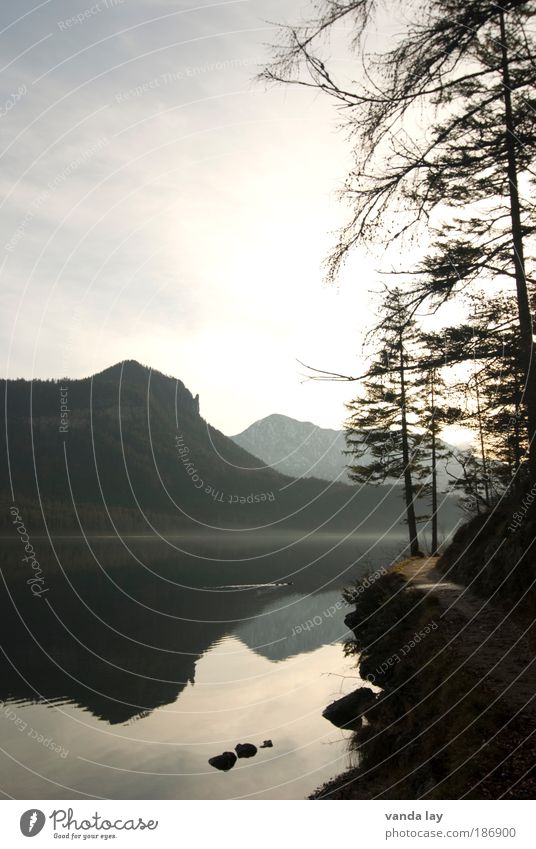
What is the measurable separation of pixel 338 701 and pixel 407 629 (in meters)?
3.38

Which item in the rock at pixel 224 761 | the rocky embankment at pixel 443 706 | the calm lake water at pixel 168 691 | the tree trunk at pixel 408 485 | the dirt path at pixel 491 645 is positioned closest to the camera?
the rocky embankment at pixel 443 706

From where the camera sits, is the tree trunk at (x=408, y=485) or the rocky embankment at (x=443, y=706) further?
the tree trunk at (x=408, y=485)

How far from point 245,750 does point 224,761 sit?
0.93m

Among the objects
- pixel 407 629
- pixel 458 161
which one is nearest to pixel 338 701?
pixel 407 629

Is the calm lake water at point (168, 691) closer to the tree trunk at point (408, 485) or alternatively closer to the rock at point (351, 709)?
the rock at point (351, 709)

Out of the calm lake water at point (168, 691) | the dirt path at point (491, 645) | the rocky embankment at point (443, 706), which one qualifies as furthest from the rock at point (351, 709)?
the dirt path at point (491, 645)

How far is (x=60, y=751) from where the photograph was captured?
1730cm

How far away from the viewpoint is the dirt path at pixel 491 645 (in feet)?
28.3

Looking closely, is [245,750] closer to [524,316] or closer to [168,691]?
[168,691]

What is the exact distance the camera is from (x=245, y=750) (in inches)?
630

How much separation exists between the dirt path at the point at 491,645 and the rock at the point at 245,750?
20.7 feet

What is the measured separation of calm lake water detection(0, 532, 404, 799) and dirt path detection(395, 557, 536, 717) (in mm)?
4207

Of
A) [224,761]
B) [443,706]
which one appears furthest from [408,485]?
[443,706]

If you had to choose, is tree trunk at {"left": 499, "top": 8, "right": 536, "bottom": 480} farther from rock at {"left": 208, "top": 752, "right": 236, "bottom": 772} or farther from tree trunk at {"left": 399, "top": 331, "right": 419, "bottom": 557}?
tree trunk at {"left": 399, "top": 331, "right": 419, "bottom": 557}
